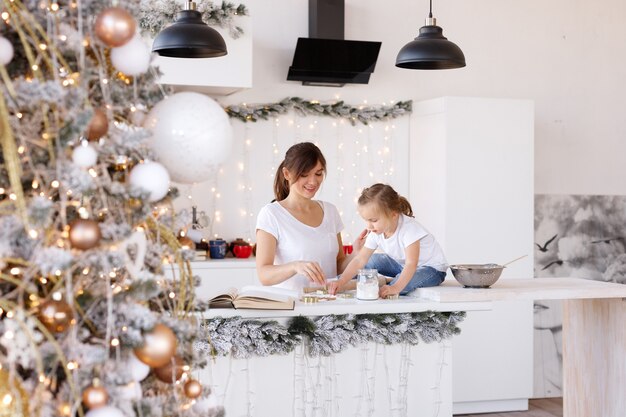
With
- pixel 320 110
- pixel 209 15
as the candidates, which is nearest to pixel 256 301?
pixel 209 15

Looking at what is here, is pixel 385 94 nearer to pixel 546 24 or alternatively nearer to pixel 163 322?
pixel 546 24

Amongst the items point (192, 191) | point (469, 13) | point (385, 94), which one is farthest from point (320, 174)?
point (469, 13)

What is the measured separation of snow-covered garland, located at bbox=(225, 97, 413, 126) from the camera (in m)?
5.13

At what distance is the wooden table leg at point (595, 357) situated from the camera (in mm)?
3799

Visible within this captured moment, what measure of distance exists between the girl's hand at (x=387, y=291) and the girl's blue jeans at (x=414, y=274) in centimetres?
15

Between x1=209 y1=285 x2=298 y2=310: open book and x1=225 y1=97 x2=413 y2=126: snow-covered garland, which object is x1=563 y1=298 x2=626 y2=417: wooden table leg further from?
x1=225 y1=97 x2=413 y2=126: snow-covered garland

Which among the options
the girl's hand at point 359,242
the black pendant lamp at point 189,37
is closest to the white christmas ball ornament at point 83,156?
the black pendant lamp at point 189,37

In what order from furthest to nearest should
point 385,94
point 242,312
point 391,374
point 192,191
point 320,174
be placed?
point 385,94 → point 192,191 → point 320,174 → point 391,374 → point 242,312

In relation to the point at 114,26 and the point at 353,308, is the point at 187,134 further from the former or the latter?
the point at 353,308

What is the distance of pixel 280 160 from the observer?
5273 millimetres

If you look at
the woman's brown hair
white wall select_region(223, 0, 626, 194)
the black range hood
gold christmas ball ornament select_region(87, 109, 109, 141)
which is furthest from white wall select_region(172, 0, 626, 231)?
gold christmas ball ornament select_region(87, 109, 109, 141)

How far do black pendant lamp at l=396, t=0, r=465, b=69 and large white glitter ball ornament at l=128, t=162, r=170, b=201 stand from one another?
2.41 meters

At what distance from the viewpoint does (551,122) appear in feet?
19.1

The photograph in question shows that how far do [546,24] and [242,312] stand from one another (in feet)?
12.5
